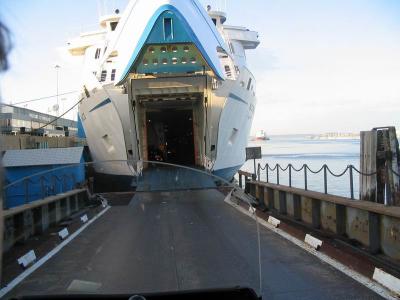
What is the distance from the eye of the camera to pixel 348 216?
8.26 meters

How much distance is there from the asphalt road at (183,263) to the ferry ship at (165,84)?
603cm

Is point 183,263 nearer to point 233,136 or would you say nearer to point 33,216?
point 33,216

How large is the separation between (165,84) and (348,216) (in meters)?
10.8

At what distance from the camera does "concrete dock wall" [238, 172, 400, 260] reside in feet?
22.2

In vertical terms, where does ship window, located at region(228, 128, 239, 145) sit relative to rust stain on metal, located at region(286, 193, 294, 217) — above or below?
above

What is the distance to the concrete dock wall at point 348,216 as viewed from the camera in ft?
22.2

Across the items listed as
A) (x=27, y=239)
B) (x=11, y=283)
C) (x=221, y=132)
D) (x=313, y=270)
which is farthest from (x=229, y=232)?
(x=221, y=132)

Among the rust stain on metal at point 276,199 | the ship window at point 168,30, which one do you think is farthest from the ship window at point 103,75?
the rust stain on metal at point 276,199

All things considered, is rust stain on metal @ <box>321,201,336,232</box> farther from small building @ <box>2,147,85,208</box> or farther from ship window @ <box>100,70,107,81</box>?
ship window @ <box>100,70,107,81</box>

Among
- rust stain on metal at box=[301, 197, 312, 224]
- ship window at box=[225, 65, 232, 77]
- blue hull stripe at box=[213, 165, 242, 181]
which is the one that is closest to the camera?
rust stain on metal at box=[301, 197, 312, 224]

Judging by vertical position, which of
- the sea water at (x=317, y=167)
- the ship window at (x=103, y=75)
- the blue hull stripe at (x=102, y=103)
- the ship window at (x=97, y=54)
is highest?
the ship window at (x=97, y=54)

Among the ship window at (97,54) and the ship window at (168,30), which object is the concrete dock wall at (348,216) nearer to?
the ship window at (168,30)

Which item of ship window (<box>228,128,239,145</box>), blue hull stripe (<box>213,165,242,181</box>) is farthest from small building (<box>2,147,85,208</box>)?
ship window (<box>228,128,239,145</box>)

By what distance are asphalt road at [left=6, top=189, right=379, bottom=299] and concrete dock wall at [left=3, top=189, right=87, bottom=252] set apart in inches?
38.7
